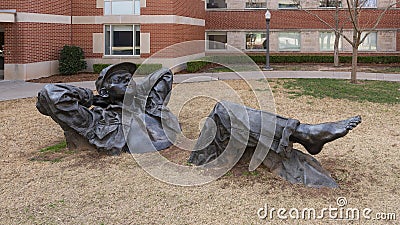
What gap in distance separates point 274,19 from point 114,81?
2342 cm

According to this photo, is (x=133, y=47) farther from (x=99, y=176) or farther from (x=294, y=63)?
(x=99, y=176)

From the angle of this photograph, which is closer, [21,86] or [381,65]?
[21,86]

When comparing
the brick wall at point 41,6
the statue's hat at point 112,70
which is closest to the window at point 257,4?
the brick wall at point 41,6

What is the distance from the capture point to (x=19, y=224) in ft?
15.5

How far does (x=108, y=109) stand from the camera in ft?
24.9

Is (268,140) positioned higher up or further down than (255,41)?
further down

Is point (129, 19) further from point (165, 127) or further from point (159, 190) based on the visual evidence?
point (159, 190)

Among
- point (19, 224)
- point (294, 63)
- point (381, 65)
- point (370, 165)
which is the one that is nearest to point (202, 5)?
point (294, 63)

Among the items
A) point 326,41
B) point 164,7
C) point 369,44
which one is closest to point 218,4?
point 326,41

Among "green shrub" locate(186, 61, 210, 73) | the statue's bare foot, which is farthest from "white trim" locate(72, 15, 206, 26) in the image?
the statue's bare foot

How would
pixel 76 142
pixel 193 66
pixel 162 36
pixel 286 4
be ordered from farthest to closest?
1. pixel 286 4
2. pixel 193 66
3. pixel 162 36
4. pixel 76 142

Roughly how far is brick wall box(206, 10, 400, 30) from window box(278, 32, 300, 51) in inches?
20.4

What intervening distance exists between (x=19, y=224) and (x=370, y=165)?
4.85 metres
